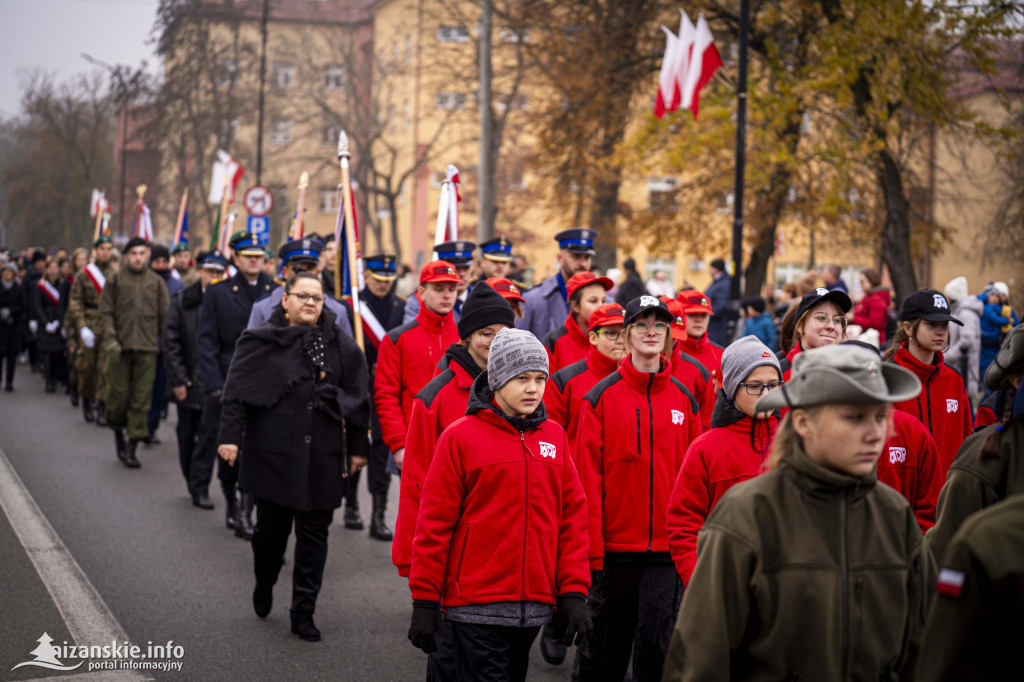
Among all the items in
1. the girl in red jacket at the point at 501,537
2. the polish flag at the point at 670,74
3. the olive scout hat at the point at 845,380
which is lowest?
the girl in red jacket at the point at 501,537

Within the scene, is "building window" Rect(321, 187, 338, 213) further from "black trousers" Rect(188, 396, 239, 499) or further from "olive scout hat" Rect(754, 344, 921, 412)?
"olive scout hat" Rect(754, 344, 921, 412)

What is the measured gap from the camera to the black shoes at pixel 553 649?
6215mm

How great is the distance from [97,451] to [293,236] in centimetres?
329

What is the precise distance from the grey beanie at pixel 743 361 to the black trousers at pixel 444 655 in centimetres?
145

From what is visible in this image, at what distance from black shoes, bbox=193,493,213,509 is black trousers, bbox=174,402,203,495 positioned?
0.70ft

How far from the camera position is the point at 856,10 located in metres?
17.7

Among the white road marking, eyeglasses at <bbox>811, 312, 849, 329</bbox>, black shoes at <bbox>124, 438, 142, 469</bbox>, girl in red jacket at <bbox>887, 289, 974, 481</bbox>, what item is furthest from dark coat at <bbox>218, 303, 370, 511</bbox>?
black shoes at <bbox>124, 438, 142, 469</bbox>

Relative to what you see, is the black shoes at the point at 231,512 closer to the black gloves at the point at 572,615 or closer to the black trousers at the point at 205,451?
the black trousers at the point at 205,451

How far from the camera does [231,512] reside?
30.3 ft

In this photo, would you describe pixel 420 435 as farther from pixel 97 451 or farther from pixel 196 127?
pixel 196 127

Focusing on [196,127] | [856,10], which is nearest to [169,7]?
[196,127]

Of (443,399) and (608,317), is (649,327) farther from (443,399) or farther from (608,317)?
(443,399)

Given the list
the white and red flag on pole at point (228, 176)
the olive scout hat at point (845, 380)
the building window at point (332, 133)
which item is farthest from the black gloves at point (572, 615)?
the building window at point (332, 133)

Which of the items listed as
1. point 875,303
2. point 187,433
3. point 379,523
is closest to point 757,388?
point 379,523
